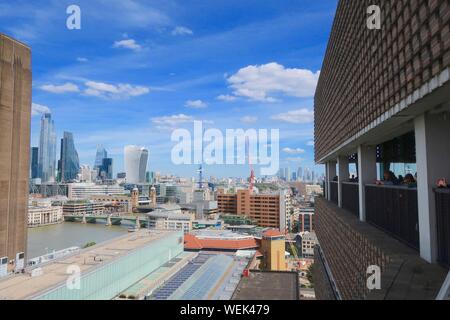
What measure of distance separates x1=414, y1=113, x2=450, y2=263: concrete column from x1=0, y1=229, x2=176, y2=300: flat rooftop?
13.4m

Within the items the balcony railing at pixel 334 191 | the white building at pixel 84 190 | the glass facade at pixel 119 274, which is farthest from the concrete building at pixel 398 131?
the white building at pixel 84 190

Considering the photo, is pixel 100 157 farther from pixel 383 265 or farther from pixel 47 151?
pixel 383 265

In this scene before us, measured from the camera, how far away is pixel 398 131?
6801 millimetres

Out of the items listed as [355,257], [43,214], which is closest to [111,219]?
[43,214]

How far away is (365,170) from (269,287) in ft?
14.6

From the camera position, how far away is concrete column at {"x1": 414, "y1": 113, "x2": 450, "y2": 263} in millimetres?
4520

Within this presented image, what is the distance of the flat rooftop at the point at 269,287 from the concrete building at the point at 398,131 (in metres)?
1.72

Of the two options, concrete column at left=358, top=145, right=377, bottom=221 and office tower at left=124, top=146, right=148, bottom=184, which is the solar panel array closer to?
concrete column at left=358, top=145, right=377, bottom=221

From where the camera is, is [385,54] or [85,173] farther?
[85,173]

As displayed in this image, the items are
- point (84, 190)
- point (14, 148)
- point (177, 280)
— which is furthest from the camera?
point (84, 190)

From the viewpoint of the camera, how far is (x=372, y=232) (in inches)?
283
